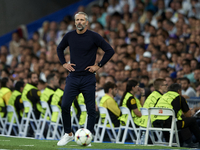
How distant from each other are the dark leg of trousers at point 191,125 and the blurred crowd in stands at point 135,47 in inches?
75.0

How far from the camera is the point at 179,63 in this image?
480 inches

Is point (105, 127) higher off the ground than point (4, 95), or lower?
lower

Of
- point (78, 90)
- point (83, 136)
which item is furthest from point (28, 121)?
point (83, 136)

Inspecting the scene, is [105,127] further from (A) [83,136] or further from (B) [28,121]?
(A) [83,136]

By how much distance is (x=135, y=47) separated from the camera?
45.9ft

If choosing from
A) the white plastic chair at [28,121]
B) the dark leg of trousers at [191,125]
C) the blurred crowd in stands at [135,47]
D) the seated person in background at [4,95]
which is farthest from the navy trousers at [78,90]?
the seated person in background at [4,95]

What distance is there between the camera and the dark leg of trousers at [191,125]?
8398mm

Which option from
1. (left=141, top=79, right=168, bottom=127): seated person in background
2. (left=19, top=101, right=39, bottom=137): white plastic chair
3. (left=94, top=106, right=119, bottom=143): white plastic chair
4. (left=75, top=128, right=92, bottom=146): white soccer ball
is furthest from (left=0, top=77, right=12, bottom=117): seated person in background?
(left=75, top=128, right=92, bottom=146): white soccer ball

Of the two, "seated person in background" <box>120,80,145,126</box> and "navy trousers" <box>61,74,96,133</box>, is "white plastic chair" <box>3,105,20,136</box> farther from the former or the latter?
"navy trousers" <box>61,74,96,133</box>

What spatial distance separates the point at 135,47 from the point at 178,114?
19.0 feet

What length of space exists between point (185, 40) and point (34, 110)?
546 cm

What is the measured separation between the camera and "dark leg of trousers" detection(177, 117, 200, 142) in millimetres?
8398

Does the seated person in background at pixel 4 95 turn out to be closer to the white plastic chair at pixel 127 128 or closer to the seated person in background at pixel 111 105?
the seated person in background at pixel 111 105

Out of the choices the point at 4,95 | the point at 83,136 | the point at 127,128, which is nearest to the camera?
the point at 83,136
